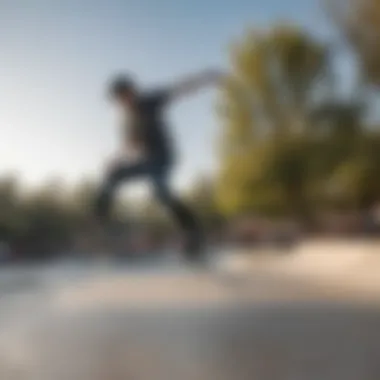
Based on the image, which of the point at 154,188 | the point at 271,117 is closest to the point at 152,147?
the point at 154,188

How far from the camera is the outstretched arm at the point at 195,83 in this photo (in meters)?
1.24

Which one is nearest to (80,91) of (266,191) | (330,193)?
(266,191)

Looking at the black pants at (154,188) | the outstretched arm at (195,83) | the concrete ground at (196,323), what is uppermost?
the outstretched arm at (195,83)

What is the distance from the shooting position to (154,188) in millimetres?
1229

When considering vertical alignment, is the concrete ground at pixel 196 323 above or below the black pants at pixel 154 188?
below

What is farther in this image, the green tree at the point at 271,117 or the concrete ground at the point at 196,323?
the green tree at the point at 271,117

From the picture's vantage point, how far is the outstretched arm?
124 cm

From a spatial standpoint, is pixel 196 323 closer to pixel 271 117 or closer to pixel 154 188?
pixel 154 188

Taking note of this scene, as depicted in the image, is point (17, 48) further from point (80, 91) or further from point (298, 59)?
point (298, 59)

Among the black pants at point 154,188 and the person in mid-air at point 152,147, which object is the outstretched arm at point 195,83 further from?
the black pants at point 154,188

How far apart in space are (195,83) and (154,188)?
188 mm

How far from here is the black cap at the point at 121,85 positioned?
1223 mm

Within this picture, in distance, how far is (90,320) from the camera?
3.94ft

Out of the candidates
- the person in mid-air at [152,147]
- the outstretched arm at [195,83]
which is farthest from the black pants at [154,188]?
the outstretched arm at [195,83]
